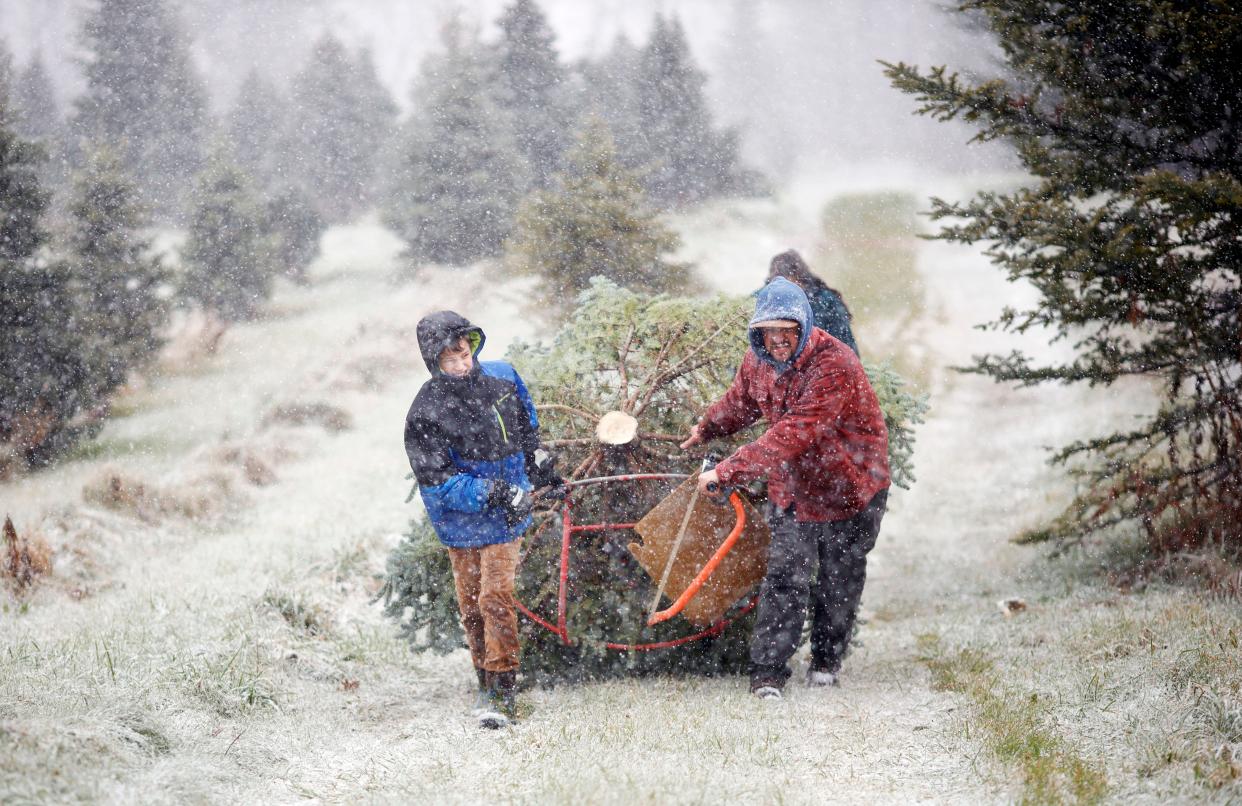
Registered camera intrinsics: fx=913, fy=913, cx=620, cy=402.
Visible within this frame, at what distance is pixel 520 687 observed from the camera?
227 inches

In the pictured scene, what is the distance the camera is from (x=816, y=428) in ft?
16.4

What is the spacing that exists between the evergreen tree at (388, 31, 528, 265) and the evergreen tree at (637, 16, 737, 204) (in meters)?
6.60

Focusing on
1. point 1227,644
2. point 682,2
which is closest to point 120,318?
point 1227,644

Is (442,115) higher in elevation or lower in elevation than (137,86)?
lower

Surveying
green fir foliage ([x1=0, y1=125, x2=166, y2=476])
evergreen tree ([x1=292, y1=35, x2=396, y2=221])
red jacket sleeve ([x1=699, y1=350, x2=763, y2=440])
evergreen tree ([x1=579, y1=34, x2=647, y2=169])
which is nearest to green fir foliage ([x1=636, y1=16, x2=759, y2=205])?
evergreen tree ([x1=579, y1=34, x2=647, y2=169])

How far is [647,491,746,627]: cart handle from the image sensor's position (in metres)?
5.11

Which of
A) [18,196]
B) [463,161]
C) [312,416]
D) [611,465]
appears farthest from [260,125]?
[611,465]

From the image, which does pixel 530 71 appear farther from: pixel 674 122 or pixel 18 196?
pixel 18 196

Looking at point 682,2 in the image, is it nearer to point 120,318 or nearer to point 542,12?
point 542,12

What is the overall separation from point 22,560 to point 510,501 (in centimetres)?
743

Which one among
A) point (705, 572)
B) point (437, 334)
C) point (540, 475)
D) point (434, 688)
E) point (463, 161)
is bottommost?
point (434, 688)

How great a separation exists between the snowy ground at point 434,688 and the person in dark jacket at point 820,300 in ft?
7.69

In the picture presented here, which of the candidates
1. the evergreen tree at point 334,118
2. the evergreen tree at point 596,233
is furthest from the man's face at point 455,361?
the evergreen tree at point 334,118

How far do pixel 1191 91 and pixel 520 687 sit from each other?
674 cm
